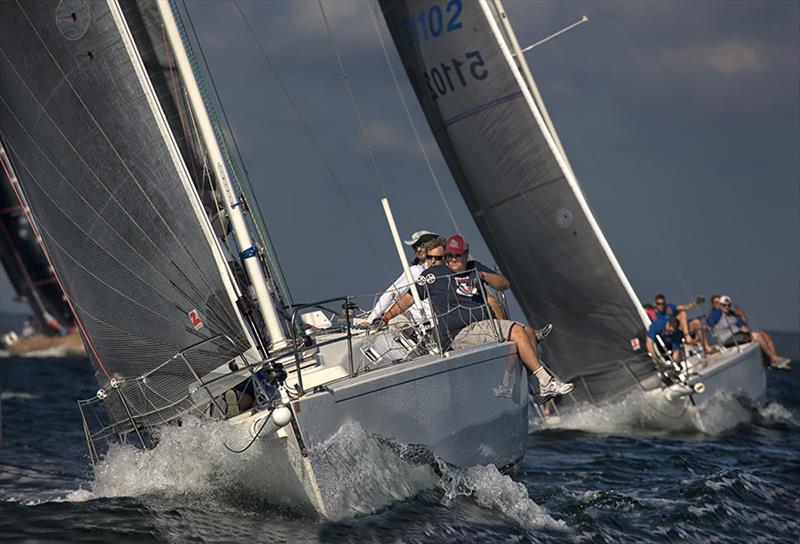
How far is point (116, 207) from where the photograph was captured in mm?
6703

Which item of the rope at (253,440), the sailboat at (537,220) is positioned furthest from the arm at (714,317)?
the rope at (253,440)

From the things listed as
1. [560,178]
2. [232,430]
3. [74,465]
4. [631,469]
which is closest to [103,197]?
[232,430]

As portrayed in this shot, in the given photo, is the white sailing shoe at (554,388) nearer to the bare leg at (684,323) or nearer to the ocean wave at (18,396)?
the bare leg at (684,323)

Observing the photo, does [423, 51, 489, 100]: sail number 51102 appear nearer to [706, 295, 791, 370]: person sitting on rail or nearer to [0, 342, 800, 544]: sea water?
[706, 295, 791, 370]: person sitting on rail

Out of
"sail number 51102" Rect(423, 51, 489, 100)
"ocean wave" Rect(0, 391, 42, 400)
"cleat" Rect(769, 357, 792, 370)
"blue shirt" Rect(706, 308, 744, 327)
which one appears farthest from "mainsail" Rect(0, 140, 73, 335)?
"cleat" Rect(769, 357, 792, 370)

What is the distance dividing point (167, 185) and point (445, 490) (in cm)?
242

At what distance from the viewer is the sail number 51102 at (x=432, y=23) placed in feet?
43.0

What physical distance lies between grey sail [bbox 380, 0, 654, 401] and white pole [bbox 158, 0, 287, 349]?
6416mm

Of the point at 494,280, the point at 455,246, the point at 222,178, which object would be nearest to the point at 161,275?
the point at 222,178

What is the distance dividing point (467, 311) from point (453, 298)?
0.61ft

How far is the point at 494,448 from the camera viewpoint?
Answer: 7.43 metres

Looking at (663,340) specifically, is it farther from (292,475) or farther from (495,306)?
(292,475)

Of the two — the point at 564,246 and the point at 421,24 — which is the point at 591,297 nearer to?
the point at 564,246

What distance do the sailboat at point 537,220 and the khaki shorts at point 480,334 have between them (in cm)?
513
